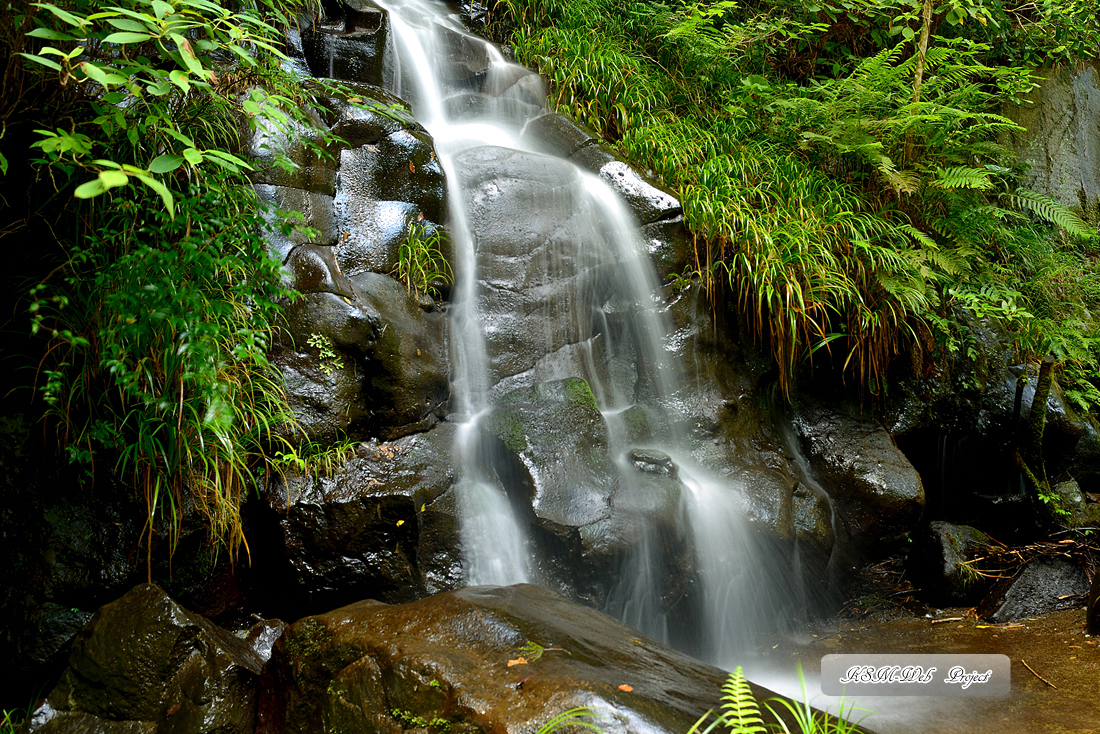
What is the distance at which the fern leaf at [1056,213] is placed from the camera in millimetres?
5395

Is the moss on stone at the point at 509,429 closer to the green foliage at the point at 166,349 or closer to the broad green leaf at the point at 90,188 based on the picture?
the green foliage at the point at 166,349

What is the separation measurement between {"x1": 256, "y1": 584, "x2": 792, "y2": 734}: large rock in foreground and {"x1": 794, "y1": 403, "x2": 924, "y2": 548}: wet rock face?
2791 millimetres

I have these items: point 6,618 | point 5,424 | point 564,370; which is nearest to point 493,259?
point 564,370

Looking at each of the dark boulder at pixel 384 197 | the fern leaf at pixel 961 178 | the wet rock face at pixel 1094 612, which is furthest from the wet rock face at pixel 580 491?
the fern leaf at pixel 961 178

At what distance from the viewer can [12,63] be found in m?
2.38

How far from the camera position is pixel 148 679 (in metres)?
2.29

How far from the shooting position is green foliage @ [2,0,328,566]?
2432 millimetres

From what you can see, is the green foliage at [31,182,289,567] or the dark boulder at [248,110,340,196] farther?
the dark boulder at [248,110,340,196]

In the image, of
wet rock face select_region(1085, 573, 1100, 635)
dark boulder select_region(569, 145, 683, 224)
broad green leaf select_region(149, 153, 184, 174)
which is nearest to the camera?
broad green leaf select_region(149, 153, 184, 174)

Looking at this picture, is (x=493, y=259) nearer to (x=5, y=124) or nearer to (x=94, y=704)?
(x=5, y=124)

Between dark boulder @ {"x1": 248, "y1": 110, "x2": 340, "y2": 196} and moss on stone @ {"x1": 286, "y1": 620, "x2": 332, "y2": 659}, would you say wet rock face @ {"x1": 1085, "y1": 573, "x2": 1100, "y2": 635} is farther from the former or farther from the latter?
dark boulder @ {"x1": 248, "y1": 110, "x2": 340, "y2": 196}

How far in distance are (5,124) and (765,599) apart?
4.38 m

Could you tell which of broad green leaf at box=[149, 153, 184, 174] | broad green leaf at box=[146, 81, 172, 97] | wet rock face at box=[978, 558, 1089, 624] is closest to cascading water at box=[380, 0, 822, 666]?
wet rock face at box=[978, 558, 1089, 624]

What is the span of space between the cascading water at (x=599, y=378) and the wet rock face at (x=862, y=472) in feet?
3.00
